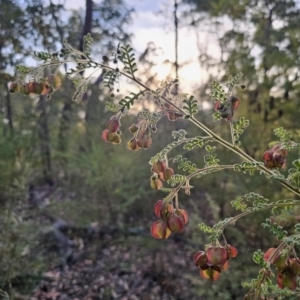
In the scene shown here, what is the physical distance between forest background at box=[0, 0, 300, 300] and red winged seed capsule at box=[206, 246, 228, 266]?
42.9 inches

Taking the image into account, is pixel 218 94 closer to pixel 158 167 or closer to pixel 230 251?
pixel 158 167

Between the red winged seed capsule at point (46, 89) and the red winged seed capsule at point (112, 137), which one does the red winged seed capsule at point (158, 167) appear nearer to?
the red winged seed capsule at point (112, 137)

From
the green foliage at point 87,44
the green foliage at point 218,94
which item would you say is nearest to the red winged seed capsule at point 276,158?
the green foliage at point 218,94

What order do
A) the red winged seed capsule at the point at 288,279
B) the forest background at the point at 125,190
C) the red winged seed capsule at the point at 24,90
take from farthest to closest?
the forest background at the point at 125,190
the red winged seed capsule at the point at 24,90
the red winged seed capsule at the point at 288,279

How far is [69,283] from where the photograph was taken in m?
3.63

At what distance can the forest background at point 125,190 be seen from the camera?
326cm

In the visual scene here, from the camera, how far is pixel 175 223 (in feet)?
2.92

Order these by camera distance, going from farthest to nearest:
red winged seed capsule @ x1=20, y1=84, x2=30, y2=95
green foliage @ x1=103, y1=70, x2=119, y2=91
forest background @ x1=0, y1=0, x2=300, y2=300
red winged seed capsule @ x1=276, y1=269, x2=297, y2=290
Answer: forest background @ x1=0, y1=0, x2=300, y2=300 → red winged seed capsule @ x1=20, y1=84, x2=30, y2=95 → green foliage @ x1=103, y1=70, x2=119, y2=91 → red winged seed capsule @ x1=276, y1=269, x2=297, y2=290

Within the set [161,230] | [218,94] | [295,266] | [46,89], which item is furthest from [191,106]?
[46,89]

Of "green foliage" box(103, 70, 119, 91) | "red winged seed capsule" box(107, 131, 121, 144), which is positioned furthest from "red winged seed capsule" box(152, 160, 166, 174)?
"green foliage" box(103, 70, 119, 91)

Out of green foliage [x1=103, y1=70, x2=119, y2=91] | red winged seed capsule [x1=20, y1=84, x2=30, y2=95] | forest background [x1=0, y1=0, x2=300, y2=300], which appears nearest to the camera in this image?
green foliage [x1=103, y1=70, x2=119, y2=91]

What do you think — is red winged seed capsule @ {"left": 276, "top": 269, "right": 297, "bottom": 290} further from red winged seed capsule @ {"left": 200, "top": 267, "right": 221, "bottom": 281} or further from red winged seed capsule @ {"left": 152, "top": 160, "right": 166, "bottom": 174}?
red winged seed capsule @ {"left": 152, "top": 160, "right": 166, "bottom": 174}

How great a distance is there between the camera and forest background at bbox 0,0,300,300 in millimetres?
3264

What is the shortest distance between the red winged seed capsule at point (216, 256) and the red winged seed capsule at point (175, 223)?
0.10 metres
